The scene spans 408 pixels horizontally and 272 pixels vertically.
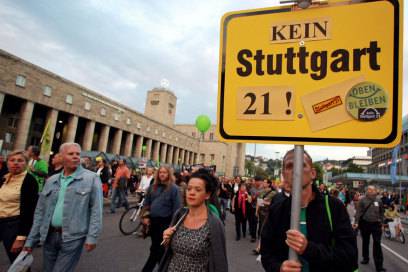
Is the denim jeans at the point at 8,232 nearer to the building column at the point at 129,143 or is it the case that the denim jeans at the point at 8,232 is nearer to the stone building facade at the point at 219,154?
the building column at the point at 129,143

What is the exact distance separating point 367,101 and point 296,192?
57cm

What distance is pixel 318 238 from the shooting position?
1.66 m

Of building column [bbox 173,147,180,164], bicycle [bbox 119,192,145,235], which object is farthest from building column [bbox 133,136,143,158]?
bicycle [bbox 119,192,145,235]

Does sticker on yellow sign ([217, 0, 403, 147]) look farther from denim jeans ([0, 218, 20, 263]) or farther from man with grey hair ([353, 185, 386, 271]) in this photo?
man with grey hair ([353, 185, 386, 271])

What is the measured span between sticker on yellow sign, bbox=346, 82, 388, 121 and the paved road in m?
4.86

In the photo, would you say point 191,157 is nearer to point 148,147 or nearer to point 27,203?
point 148,147

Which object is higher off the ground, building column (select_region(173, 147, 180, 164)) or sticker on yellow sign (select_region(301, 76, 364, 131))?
building column (select_region(173, 147, 180, 164))

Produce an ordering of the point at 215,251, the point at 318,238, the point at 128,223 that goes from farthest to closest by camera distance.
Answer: the point at 128,223 → the point at 215,251 → the point at 318,238

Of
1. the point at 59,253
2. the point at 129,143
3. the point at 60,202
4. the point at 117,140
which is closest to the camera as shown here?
the point at 59,253

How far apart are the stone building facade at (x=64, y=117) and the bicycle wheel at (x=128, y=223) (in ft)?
29.0

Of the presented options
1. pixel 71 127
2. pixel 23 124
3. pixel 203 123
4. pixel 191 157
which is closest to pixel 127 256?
pixel 203 123

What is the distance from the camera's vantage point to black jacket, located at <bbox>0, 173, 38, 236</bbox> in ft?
12.0

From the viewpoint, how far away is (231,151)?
86000mm

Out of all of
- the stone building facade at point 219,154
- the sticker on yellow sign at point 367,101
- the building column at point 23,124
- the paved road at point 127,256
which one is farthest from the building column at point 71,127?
the stone building facade at point 219,154
